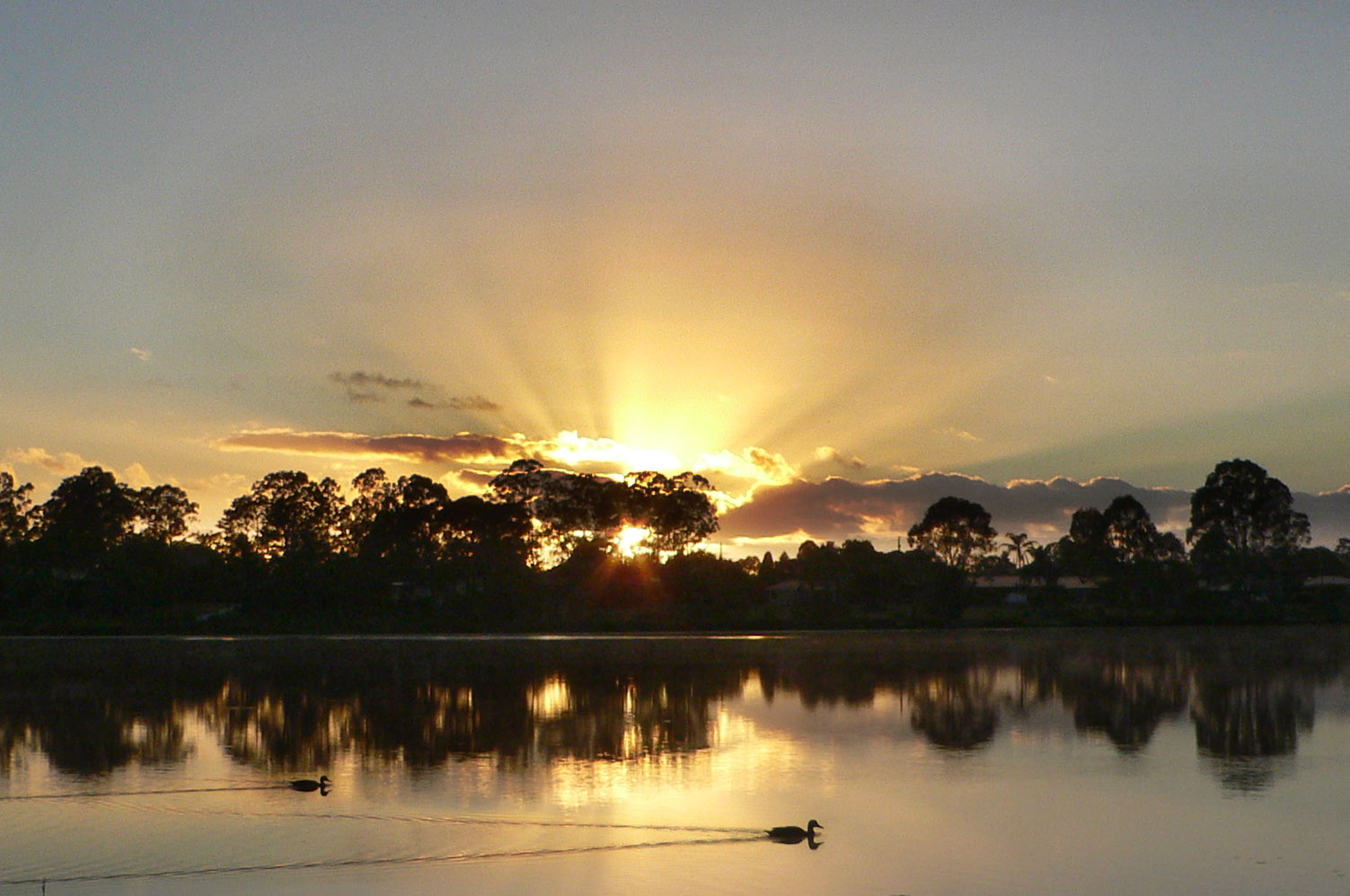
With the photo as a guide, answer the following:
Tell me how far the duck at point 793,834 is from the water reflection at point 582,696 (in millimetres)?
7586

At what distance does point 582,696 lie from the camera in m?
37.8

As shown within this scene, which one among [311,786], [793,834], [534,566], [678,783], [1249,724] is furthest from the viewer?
[534,566]

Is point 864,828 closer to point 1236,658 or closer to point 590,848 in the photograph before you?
point 590,848

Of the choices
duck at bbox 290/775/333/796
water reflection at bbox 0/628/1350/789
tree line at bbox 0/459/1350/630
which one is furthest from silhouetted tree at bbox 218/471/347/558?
duck at bbox 290/775/333/796

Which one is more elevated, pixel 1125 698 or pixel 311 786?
pixel 311 786

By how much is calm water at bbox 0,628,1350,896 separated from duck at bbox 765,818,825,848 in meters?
0.27

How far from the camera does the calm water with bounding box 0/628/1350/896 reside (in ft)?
53.0

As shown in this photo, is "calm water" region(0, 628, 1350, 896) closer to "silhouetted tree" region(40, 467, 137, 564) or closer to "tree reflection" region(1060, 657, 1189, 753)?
"tree reflection" region(1060, 657, 1189, 753)

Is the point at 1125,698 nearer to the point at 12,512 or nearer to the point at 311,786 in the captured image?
the point at 311,786

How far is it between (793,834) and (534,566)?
3844 inches

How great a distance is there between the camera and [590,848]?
1714cm

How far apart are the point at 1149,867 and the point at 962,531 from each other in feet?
400

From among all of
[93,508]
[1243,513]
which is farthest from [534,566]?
[1243,513]

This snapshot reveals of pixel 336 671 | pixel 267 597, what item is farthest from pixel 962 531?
pixel 336 671
